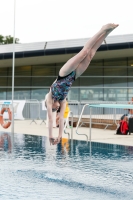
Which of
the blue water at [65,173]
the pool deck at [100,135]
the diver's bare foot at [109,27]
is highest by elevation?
the diver's bare foot at [109,27]

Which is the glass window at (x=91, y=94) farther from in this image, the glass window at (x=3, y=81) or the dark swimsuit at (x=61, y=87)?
the dark swimsuit at (x=61, y=87)

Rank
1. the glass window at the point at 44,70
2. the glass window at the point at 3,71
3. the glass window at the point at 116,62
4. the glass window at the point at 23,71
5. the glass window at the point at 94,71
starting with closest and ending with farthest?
the glass window at the point at 116,62 < the glass window at the point at 94,71 < the glass window at the point at 44,70 < the glass window at the point at 23,71 < the glass window at the point at 3,71

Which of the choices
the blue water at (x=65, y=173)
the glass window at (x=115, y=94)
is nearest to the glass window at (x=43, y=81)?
the glass window at (x=115, y=94)

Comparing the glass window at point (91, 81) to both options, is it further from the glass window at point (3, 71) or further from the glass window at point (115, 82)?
the glass window at point (3, 71)

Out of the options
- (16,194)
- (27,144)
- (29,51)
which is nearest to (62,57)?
(29,51)

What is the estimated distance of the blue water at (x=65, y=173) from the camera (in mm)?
6062

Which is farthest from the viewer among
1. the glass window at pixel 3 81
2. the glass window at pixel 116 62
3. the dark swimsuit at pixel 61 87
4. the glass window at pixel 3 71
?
the glass window at pixel 3 71

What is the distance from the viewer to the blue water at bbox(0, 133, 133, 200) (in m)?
6.06

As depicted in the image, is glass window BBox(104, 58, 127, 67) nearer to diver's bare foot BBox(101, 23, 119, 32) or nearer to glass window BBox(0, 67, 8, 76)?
glass window BBox(0, 67, 8, 76)

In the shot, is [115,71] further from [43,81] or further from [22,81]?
[22,81]

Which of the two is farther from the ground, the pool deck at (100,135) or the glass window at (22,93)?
the glass window at (22,93)

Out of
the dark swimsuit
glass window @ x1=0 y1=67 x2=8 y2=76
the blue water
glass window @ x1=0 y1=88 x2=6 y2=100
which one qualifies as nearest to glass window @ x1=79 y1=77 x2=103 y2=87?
glass window @ x1=0 y1=88 x2=6 y2=100

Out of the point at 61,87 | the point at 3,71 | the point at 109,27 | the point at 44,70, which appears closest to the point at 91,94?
the point at 44,70

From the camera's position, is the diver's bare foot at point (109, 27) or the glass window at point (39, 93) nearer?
the diver's bare foot at point (109, 27)
